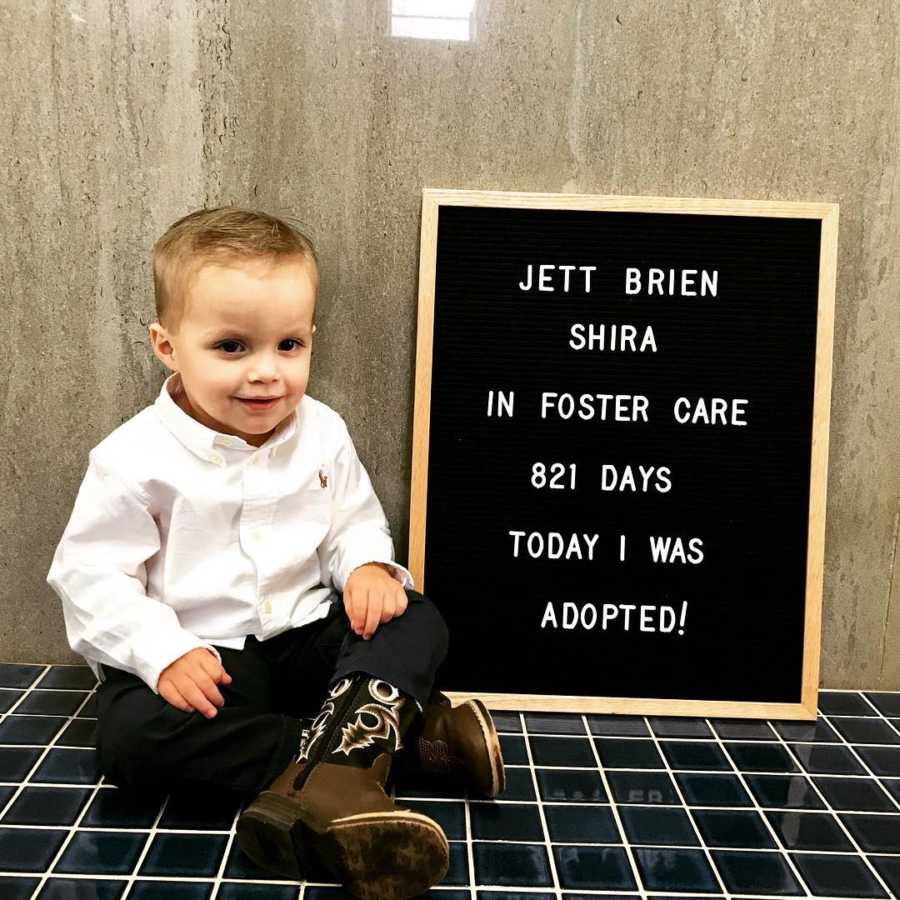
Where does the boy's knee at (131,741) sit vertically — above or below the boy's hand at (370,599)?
below

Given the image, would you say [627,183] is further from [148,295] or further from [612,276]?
[148,295]

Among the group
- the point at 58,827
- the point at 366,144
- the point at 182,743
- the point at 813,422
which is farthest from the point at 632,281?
the point at 58,827

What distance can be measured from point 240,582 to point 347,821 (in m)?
0.41

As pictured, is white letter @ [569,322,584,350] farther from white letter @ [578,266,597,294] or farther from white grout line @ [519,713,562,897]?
white grout line @ [519,713,562,897]

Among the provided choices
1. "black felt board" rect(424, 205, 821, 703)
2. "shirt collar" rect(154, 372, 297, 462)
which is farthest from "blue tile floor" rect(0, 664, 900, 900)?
"shirt collar" rect(154, 372, 297, 462)

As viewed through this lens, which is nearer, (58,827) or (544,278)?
(58,827)

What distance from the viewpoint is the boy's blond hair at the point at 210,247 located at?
4.03 feet

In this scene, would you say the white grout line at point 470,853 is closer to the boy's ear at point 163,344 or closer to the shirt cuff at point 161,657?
the shirt cuff at point 161,657

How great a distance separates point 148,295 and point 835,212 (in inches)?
42.5

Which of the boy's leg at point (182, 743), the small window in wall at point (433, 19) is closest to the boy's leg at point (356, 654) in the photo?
the boy's leg at point (182, 743)

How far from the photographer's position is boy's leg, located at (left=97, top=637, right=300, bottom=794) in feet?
3.81

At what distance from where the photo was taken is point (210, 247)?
1.23 meters

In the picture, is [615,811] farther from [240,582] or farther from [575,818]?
[240,582]

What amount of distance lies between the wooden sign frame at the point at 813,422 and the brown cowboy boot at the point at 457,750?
0.21 metres
